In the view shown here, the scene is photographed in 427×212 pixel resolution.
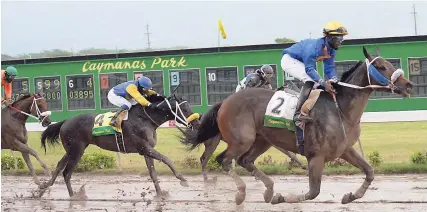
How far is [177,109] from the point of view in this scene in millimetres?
10898

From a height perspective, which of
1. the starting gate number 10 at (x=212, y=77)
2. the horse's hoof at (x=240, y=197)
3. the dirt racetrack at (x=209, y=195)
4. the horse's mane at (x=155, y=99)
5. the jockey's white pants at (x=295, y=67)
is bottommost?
the dirt racetrack at (x=209, y=195)

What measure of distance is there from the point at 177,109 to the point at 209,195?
143cm

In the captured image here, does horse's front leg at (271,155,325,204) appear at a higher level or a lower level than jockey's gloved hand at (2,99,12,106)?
lower

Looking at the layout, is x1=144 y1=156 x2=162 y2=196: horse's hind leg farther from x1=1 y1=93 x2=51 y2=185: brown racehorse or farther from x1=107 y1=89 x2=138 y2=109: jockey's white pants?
x1=1 y1=93 x2=51 y2=185: brown racehorse

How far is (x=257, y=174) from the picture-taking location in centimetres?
900

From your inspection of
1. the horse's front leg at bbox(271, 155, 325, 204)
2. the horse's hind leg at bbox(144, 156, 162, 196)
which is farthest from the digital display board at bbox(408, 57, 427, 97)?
the horse's front leg at bbox(271, 155, 325, 204)

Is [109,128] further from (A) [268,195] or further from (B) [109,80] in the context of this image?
(B) [109,80]

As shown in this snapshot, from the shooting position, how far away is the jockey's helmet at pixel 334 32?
308 inches

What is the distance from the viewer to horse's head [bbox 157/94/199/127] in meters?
10.9

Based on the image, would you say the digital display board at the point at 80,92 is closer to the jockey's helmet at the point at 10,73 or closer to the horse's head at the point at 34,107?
the horse's head at the point at 34,107

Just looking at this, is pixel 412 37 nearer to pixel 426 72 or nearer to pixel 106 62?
pixel 426 72

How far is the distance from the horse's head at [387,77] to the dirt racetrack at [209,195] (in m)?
1.54

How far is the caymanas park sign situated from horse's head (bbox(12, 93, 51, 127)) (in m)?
11.7

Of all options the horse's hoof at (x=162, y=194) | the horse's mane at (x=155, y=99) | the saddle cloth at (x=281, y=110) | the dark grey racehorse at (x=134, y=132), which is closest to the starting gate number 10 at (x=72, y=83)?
the dark grey racehorse at (x=134, y=132)
